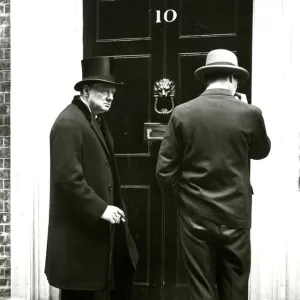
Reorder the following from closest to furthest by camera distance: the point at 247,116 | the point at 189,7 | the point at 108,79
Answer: the point at 247,116, the point at 108,79, the point at 189,7

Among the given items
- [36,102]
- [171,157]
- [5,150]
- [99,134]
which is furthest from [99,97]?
[5,150]

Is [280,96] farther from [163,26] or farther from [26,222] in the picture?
[26,222]

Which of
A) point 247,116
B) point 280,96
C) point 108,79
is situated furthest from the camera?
point 280,96

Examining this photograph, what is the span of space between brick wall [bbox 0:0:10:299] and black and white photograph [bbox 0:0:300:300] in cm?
1

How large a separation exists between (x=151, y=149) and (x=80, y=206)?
157 centimetres

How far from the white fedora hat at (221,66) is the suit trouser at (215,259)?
0.98 metres

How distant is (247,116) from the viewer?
3775 mm

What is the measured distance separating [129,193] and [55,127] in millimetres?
1600

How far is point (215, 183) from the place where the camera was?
12.3 ft

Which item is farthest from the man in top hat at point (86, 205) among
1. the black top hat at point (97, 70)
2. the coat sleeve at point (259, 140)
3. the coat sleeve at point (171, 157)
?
the coat sleeve at point (259, 140)

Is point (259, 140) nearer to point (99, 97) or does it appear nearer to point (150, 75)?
point (99, 97)

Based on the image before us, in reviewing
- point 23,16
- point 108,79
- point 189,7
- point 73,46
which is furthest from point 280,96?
point 23,16

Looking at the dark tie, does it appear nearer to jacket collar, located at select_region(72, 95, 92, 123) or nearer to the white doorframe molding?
jacket collar, located at select_region(72, 95, 92, 123)

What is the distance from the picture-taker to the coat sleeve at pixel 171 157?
3.81 meters
